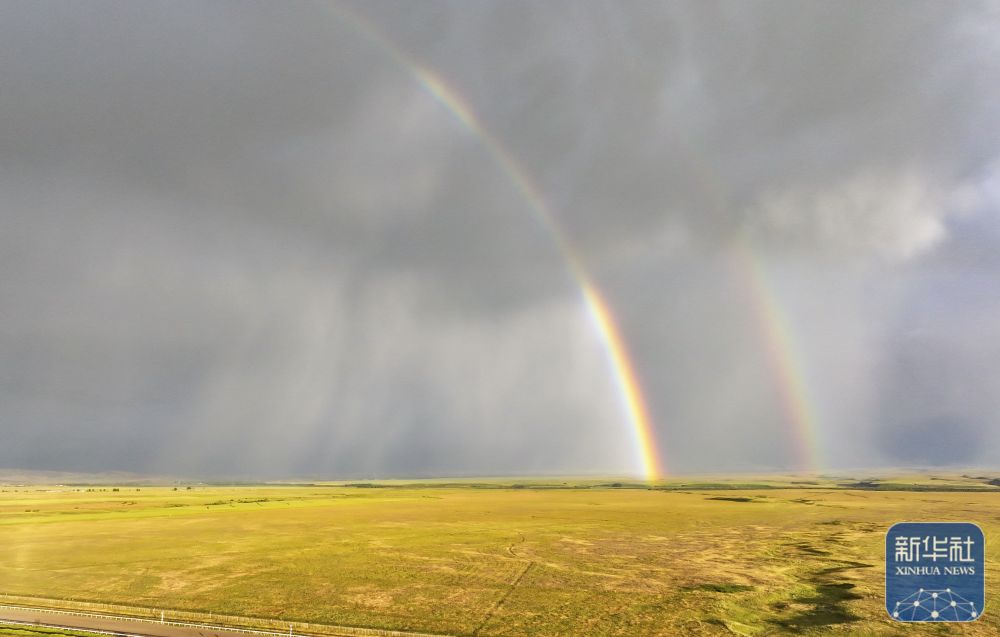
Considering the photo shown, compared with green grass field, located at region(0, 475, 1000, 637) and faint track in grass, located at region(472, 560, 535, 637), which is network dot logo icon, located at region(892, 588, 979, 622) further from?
faint track in grass, located at region(472, 560, 535, 637)

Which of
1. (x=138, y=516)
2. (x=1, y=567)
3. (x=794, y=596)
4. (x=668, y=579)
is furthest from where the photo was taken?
(x=138, y=516)

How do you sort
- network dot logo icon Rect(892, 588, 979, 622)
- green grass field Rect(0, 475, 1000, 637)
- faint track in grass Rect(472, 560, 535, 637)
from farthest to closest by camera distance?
network dot logo icon Rect(892, 588, 979, 622), green grass field Rect(0, 475, 1000, 637), faint track in grass Rect(472, 560, 535, 637)

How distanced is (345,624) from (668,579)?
3572cm

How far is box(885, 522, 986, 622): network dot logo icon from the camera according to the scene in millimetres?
39281

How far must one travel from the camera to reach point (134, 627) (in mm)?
45594

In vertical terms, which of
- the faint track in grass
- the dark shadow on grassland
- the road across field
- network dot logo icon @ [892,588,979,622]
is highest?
network dot logo icon @ [892,588,979,622]

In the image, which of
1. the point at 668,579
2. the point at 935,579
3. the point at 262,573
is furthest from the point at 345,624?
the point at 935,579

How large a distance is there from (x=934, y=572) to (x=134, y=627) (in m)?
62.8

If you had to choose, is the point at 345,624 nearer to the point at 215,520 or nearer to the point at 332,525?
the point at 332,525

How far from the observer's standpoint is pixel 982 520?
4572 inches

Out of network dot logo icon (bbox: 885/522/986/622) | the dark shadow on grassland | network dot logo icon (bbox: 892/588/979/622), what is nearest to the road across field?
the dark shadow on grassland

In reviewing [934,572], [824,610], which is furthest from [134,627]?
[934,572]

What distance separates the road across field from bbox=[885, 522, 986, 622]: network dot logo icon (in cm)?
3643

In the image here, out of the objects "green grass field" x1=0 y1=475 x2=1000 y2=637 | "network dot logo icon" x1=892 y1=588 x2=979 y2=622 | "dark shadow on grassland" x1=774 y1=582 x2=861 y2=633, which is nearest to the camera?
"dark shadow on grassland" x1=774 y1=582 x2=861 y2=633
